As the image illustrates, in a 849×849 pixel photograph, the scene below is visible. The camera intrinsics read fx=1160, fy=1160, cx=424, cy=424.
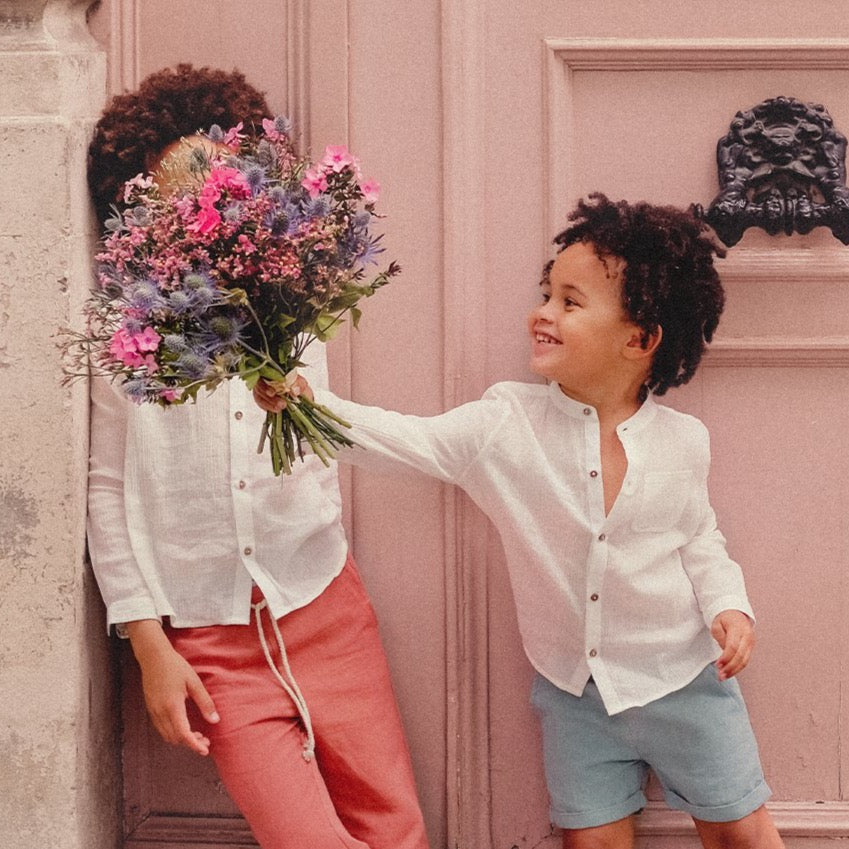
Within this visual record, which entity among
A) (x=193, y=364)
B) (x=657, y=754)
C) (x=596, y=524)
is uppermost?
(x=193, y=364)

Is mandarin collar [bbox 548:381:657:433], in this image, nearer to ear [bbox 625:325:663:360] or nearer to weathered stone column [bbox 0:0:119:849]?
ear [bbox 625:325:663:360]

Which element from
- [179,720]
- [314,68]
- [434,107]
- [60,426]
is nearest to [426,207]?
[434,107]

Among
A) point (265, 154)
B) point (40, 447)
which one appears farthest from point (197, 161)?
point (40, 447)

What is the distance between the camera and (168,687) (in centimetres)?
173

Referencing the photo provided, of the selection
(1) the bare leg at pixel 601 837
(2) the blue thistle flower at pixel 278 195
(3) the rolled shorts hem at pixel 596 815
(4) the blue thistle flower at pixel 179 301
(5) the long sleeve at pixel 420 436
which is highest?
(2) the blue thistle flower at pixel 278 195

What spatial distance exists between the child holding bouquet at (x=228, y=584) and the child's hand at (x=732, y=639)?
0.53 m

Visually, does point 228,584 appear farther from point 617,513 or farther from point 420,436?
point 617,513

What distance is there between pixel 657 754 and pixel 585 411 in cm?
55

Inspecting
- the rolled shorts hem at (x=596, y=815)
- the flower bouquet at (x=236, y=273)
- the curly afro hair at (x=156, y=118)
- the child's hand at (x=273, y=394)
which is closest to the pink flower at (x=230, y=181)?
the flower bouquet at (x=236, y=273)

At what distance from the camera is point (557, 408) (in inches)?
71.8

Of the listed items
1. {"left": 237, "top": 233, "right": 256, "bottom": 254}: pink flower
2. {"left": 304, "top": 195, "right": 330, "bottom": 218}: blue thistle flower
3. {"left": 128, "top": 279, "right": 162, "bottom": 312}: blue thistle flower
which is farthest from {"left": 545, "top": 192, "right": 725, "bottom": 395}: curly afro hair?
{"left": 128, "top": 279, "right": 162, "bottom": 312}: blue thistle flower

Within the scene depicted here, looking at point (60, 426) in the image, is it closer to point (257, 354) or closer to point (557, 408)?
point (257, 354)

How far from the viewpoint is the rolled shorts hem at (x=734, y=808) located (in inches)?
70.9

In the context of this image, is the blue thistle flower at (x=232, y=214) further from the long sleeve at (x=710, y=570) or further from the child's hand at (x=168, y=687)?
the long sleeve at (x=710, y=570)
